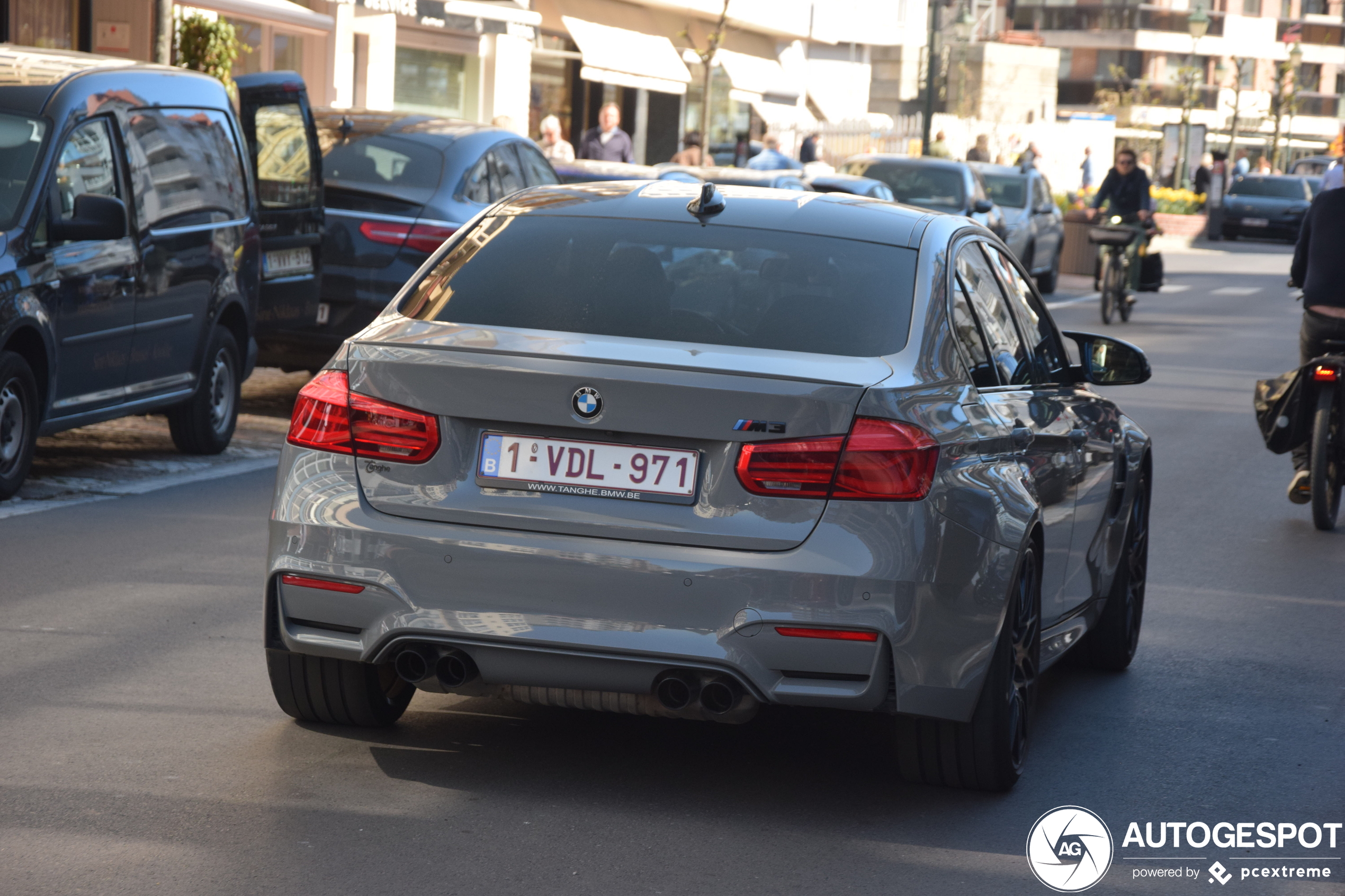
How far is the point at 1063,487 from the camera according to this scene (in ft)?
19.2

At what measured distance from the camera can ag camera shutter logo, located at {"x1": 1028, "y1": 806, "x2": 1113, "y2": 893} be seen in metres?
4.63

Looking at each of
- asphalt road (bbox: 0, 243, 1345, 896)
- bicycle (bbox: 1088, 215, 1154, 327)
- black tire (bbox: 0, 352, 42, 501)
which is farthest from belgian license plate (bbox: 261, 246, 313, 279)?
bicycle (bbox: 1088, 215, 1154, 327)

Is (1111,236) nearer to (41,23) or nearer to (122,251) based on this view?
(41,23)

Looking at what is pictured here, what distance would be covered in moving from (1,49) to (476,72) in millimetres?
24423

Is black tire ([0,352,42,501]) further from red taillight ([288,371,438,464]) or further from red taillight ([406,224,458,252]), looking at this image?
red taillight ([288,371,438,464])

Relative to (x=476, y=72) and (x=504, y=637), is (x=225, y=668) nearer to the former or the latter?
(x=504, y=637)

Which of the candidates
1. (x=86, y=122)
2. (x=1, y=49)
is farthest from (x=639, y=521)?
(x=1, y=49)

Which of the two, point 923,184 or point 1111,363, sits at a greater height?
point 923,184

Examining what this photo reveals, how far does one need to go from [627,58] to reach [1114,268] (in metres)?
16.2

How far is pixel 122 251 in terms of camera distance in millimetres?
9781

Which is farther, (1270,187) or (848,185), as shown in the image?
(1270,187)

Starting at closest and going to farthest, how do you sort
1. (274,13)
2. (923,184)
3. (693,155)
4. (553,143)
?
1. (274,13)
2. (553,143)
3. (923,184)
4. (693,155)

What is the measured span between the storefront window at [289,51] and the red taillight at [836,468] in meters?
23.1

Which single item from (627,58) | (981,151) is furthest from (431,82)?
(981,151)
